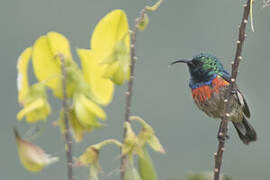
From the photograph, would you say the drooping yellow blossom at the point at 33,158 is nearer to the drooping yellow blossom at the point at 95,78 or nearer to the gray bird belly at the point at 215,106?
the drooping yellow blossom at the point at 95,78

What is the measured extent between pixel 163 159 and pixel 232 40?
1.67 ft

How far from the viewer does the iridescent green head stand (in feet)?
3.62

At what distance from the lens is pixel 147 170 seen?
1.83 ft

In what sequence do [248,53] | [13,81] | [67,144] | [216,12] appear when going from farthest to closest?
[248,53] < [216,12] < [13,81] < [67,144]

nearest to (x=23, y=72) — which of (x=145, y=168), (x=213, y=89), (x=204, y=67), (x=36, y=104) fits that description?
(x=36, y=104)

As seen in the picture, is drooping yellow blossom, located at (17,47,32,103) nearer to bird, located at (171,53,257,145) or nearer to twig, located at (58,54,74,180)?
twig, located at (58,54,74,180)

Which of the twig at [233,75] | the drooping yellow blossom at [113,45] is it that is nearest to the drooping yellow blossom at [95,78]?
the drooping yellow blossom at [113,45]

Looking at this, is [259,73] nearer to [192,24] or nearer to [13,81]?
[192,24]

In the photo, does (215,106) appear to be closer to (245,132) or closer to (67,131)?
(245,132)

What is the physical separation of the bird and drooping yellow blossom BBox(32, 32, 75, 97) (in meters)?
0.56

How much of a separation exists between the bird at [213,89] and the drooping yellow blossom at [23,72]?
0.60 meters

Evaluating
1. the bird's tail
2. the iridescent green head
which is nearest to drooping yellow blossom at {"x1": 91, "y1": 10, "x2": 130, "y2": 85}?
the iridescent green head

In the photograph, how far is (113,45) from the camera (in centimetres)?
56

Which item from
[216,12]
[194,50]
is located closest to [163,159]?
[194,50]
